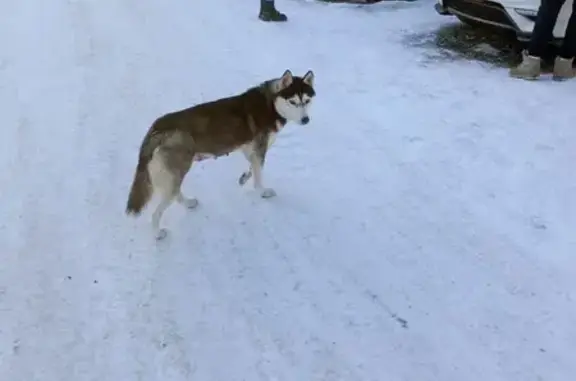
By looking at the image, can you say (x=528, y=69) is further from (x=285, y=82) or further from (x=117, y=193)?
(x=117, y=193)

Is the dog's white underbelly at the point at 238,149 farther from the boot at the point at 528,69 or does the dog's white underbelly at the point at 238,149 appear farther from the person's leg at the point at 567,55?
the person's leg at the point at 567,55

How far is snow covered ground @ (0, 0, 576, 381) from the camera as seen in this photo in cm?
368

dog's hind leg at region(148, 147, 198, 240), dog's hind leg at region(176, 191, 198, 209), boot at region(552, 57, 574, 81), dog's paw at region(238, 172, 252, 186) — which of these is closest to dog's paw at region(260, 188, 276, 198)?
dog's paw at region(238, 172, 252, 186)

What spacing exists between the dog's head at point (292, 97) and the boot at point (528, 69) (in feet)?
9.69

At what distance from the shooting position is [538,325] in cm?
383

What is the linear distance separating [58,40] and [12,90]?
1.77 m

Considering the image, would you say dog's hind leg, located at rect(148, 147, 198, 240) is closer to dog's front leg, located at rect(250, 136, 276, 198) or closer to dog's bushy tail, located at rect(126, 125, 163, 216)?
dog's bushy tail, located at rect(126, 125, 163, 216)

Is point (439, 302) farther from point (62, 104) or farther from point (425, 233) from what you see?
point (62, 104)

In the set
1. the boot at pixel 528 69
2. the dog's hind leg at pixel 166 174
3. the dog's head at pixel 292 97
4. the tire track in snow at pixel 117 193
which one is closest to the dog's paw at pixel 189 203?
the dog's hind leg at pixel 166 174

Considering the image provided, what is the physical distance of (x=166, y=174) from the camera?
15.0ft

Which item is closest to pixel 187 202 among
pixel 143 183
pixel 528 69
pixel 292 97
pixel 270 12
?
pixel 143 183

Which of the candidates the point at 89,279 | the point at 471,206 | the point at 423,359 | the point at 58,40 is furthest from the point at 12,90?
the point at 423,359

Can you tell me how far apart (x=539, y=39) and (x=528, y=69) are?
0.31m

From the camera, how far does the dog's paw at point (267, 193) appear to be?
17.1ft
